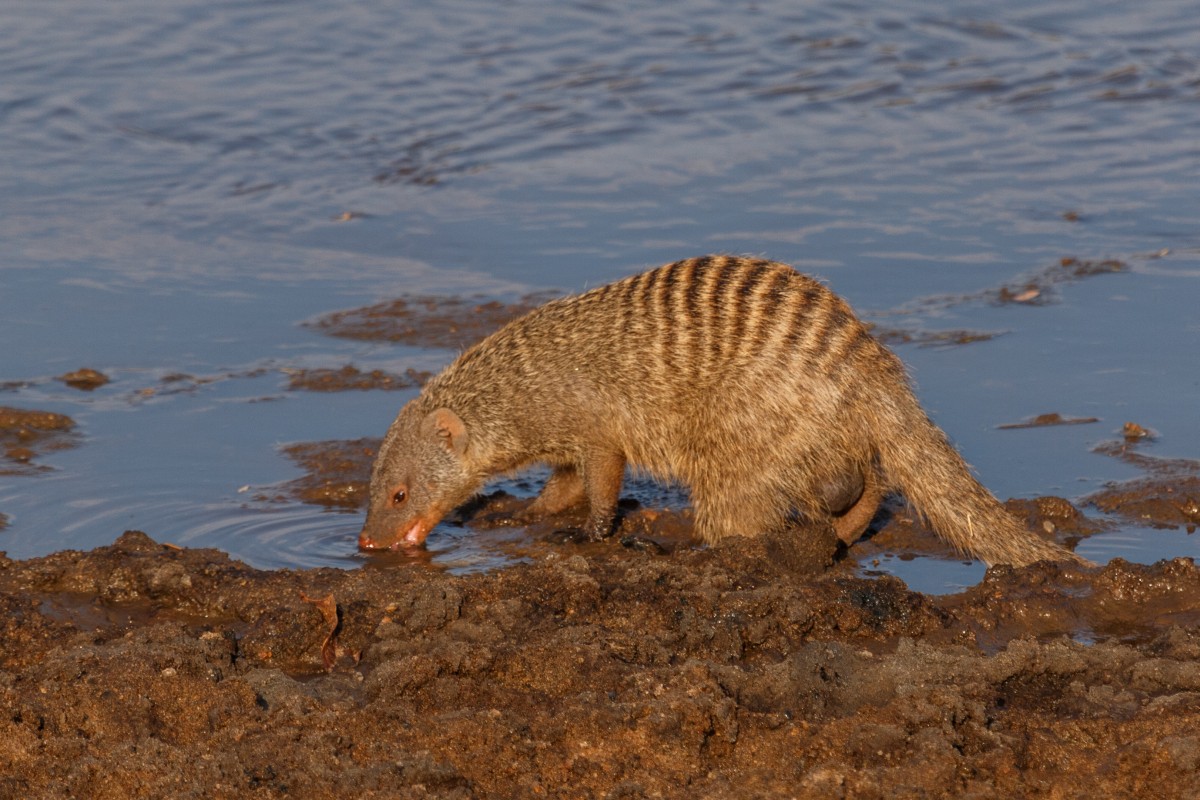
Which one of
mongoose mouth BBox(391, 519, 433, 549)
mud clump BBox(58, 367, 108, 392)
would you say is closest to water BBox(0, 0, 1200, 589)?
mud clump BBox(58, 367, 108, 392)

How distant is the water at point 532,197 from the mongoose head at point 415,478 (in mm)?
330

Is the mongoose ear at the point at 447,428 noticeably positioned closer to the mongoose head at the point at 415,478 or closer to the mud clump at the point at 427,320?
the mongoose head at the point at 415,478

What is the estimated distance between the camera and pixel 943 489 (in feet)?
22.1

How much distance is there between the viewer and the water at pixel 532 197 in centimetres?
853

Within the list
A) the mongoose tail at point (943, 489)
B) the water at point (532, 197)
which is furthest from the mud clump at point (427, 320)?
the mongoose tail at point (943, 489)

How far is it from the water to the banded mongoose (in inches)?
17.4

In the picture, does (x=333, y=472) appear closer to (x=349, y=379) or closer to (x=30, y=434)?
(x=349, y=379)

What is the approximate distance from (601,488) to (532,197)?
5.99 meters

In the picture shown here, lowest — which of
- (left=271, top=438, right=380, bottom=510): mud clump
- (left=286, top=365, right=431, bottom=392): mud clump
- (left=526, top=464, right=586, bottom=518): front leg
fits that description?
(left=526, top=464, right=586, bottom=518): front leg

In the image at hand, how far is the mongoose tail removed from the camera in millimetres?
6613

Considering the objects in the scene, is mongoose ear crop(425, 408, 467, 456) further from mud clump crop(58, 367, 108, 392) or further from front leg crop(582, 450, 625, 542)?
mud clump crop(58, 367, 108, 392)

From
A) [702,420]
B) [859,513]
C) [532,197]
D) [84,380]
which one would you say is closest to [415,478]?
[702,420]

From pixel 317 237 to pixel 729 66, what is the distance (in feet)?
20.6

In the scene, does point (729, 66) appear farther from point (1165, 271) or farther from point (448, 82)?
point (1165, 271)
